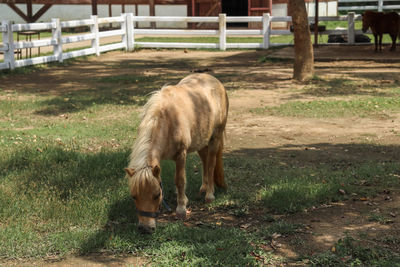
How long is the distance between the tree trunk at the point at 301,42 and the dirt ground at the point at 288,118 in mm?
471

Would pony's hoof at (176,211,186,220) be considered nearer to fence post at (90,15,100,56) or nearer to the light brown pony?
the light brown pony

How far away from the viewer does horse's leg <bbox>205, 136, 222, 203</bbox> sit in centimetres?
650

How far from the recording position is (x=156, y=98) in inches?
225

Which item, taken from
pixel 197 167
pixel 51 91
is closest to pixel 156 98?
pixel 197 167

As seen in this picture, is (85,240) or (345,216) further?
(345,216)

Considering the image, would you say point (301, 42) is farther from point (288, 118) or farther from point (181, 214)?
point (181, 214)

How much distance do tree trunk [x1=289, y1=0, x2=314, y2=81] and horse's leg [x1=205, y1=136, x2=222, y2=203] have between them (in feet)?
29.8

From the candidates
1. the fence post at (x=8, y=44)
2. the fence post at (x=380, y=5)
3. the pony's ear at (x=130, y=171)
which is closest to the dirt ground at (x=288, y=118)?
the pony's ear at (x=130, y=171)

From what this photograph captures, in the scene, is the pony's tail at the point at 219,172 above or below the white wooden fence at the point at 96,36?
below

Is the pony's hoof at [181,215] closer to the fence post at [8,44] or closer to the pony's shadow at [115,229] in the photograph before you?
the pony's shadow at [115,229]

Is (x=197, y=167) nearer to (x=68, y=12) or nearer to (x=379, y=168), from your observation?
(x=379, y=168)

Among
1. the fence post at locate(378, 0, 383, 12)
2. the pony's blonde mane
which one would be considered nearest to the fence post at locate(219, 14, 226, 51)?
the fence post at locate(378, 0, 383, 12)

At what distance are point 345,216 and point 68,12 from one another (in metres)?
32.5

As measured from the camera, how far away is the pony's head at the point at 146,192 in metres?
4.95
